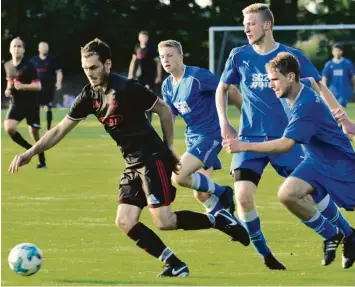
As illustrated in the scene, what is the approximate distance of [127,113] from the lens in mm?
8797

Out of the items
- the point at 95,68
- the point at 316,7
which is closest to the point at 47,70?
the point at 95,68

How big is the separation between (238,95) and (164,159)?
2.15 metres

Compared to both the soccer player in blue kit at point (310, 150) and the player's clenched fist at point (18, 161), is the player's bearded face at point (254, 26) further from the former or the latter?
the player's clenched fist at point (18, 161)

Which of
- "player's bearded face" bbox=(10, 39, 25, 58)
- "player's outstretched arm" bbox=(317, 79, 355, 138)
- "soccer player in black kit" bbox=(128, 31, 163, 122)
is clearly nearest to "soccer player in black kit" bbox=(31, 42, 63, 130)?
"soccer player in black kit" bbox=(128, 31, 163, 122)

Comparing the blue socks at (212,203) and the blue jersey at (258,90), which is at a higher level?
the blue jersey at (258,90)

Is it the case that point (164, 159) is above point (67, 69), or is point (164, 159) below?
above

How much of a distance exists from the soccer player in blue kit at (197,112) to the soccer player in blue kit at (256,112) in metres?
1.53

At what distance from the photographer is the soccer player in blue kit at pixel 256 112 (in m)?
9.29

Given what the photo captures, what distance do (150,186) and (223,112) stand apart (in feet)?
3.79

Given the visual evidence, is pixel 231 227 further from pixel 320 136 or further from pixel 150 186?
pixel 320 136

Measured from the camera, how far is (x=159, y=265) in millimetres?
9156

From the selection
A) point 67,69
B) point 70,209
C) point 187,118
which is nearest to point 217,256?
point 187,118

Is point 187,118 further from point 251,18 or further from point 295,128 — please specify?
point 295,128

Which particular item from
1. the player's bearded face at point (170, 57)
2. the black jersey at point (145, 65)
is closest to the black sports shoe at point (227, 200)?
the player's bearded face at point (170, 57)
